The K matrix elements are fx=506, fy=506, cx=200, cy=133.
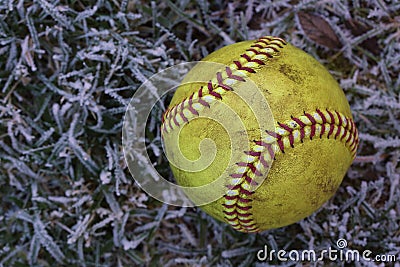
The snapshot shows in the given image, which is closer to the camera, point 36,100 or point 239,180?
point 239,180

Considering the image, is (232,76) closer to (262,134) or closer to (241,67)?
(241,67)

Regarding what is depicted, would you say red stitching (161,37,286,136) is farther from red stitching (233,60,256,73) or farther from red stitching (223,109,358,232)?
red stitching (223,109,358,232)

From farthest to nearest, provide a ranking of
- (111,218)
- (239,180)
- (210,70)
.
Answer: (111,218)
(210,70)
(239,180)

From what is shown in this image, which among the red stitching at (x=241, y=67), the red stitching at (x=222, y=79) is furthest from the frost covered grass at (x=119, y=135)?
the red stitching at (x=241, y=67)

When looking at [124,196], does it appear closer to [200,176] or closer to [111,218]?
[111,218]

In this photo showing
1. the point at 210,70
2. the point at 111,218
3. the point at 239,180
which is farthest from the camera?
the point at 111,218

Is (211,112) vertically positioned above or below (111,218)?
above

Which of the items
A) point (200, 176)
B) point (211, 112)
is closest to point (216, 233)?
point (200, 176)

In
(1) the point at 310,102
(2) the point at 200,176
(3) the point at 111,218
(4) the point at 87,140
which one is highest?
(1) the point at 310,102
